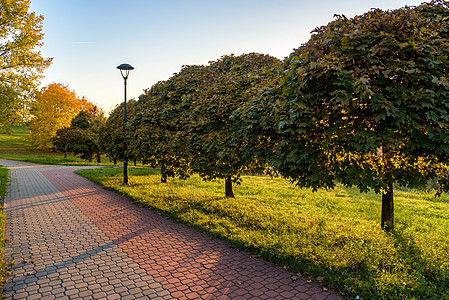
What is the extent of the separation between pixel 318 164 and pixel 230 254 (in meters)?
2.40

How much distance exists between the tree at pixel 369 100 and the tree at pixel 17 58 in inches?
693

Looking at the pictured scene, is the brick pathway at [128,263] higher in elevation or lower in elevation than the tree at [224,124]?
lower

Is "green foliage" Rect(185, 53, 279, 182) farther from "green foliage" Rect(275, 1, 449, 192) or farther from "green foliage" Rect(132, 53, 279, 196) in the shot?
"green foliage" Rect(275, 1, 449, 192)

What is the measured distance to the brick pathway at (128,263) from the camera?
14.3 feet

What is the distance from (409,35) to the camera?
16.2ft

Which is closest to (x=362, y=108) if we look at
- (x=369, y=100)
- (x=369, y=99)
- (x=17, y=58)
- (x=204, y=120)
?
(x=369, y=100)

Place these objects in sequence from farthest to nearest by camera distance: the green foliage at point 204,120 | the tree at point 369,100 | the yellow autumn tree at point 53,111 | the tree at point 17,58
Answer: the yellow autumn tree at point 53,111
the tree at point 17,58
the green foliage at point 204,120
the tree at point 369,100

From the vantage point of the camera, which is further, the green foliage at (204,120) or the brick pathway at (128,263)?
the green foliage at (204,120)

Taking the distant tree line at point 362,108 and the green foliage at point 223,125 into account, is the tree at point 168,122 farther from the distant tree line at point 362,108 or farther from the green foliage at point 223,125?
the distant tree line at point 362,108

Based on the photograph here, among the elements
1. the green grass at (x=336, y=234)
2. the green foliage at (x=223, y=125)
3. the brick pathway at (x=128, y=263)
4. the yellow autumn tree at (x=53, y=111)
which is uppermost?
the yellow autumn tree at (x=53, y=111)

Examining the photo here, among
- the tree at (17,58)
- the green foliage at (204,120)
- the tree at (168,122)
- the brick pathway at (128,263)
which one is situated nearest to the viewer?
the brick pathway at (128,263)

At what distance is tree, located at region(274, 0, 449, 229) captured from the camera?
4.52 metres

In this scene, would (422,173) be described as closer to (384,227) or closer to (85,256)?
(384,227)

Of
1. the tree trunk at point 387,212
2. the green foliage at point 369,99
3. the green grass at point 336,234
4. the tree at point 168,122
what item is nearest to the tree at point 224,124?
the tree at point 168,122
